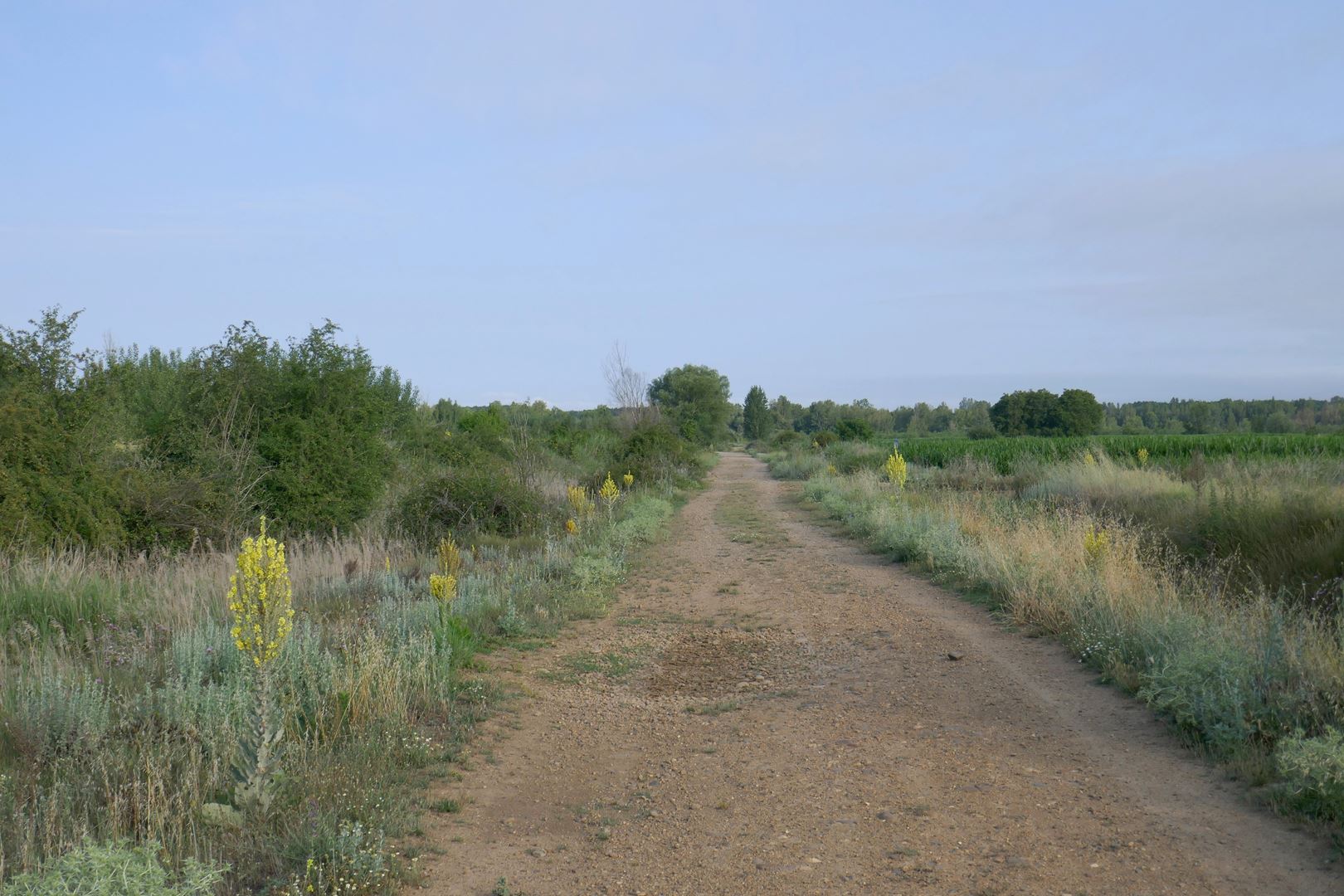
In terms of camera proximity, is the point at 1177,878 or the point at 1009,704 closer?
the point at 1177,878

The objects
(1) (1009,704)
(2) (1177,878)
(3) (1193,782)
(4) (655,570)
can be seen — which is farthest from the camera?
(4) (655,570)

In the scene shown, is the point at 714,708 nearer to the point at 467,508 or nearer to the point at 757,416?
the point at 467,508

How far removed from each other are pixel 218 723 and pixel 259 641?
3.62 ft

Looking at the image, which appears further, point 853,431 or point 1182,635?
point 853,431

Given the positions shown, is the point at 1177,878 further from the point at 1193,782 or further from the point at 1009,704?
the point at 1009,704

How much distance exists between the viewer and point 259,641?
150 inches

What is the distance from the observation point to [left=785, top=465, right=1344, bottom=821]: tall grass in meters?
4.38

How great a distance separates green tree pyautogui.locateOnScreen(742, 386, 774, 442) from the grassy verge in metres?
85.4

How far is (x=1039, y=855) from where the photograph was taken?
3.62 m

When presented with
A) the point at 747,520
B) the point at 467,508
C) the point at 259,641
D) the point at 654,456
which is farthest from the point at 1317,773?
the point at 654,456

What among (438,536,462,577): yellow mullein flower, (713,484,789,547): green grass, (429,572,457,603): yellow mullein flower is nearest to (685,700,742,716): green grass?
(429,572,457,603): yellow mullein flower

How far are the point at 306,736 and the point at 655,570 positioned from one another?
7410 mm

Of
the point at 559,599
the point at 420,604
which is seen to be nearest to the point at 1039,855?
the point at 420,604

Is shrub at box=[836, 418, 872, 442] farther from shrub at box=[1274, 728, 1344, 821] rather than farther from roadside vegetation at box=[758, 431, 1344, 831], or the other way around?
shrub at box=[1274, 728, 1344, 821]
